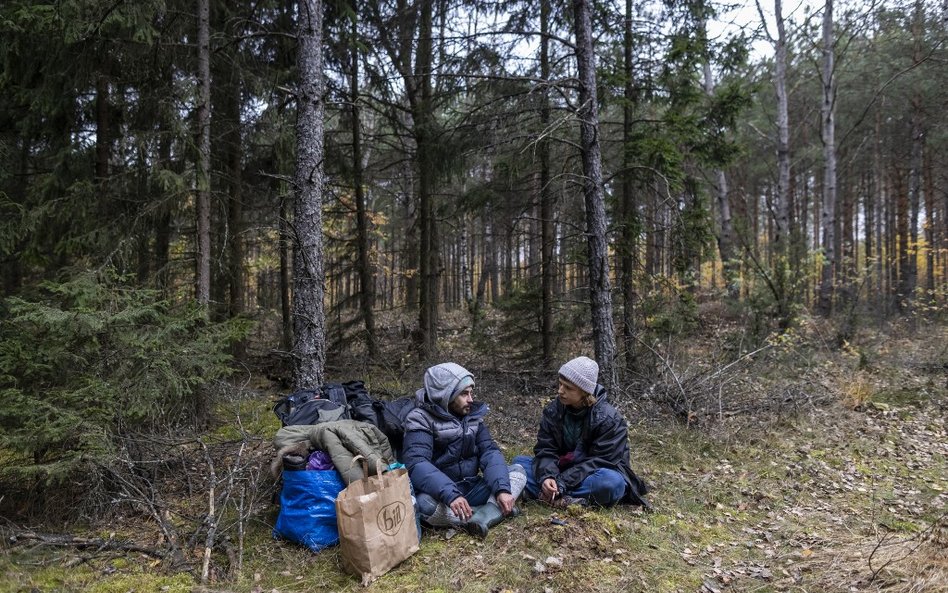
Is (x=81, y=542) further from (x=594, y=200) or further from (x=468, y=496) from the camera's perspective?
(x=594, y=200)

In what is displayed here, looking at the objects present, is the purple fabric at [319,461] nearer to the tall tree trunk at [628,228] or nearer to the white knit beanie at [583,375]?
the white knit beanie at [583,375]

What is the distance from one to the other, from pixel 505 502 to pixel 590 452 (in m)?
0.95

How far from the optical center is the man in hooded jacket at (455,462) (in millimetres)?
3914

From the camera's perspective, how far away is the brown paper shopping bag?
3150mm

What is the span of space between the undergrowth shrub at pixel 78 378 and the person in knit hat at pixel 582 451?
11.2 ft

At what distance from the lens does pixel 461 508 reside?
3.82 meters

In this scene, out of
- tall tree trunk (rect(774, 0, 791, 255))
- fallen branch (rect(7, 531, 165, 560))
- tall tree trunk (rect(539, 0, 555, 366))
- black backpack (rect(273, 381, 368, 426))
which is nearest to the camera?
fallen branch (rect(7, 531, 165, 560))

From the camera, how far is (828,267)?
13227mm

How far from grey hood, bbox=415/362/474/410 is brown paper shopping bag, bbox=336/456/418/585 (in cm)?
84

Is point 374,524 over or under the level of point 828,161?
under

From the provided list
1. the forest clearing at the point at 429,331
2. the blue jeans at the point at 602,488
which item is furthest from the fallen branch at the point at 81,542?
the blue jeans at the point at 602,488

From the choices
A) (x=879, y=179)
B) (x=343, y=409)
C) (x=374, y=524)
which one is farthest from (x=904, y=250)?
(x=374, y=524)

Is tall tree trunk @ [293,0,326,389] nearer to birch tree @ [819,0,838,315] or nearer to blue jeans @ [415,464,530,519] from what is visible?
blue jeans @ [415,464,530,519]

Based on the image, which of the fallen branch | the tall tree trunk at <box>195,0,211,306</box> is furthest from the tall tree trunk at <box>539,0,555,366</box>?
the fallen branch
